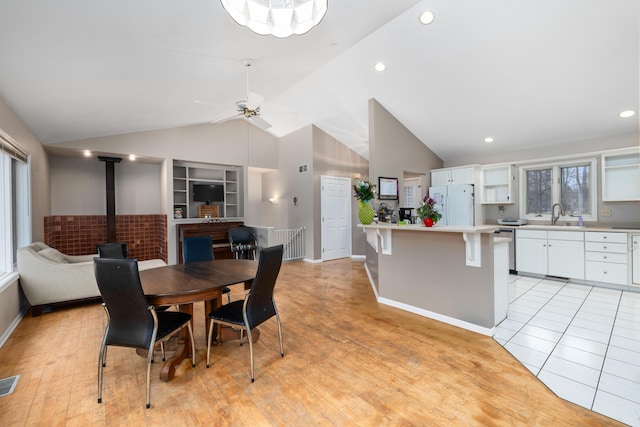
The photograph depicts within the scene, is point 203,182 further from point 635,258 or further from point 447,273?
point 635,258

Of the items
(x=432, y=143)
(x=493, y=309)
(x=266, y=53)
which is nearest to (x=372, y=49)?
(x=266, y=53)

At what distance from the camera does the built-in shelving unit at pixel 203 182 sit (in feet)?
20.5

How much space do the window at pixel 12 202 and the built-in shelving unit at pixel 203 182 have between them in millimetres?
2445

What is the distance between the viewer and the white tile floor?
6.04 feet

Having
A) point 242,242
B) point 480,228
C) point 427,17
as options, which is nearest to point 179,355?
point 480,228

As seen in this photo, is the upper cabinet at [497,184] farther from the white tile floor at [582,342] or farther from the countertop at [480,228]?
the white tile floor at [582,342]

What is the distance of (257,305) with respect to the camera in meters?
2.22

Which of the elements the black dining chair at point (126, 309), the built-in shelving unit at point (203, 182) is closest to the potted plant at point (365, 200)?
the black dining chair at point (126, 309)

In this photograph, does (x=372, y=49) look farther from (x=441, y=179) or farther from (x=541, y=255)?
(x=541, y=255)

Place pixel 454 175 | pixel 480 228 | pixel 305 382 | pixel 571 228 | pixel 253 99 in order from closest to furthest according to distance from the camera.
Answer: pixel 305 382
pixel 480 228
pixel 253 99
pixel 571 228
pixel 454 175

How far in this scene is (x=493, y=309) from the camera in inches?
107

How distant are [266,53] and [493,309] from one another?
3522mm

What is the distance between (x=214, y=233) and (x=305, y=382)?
458 cm

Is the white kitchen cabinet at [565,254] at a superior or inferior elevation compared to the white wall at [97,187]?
inferior
